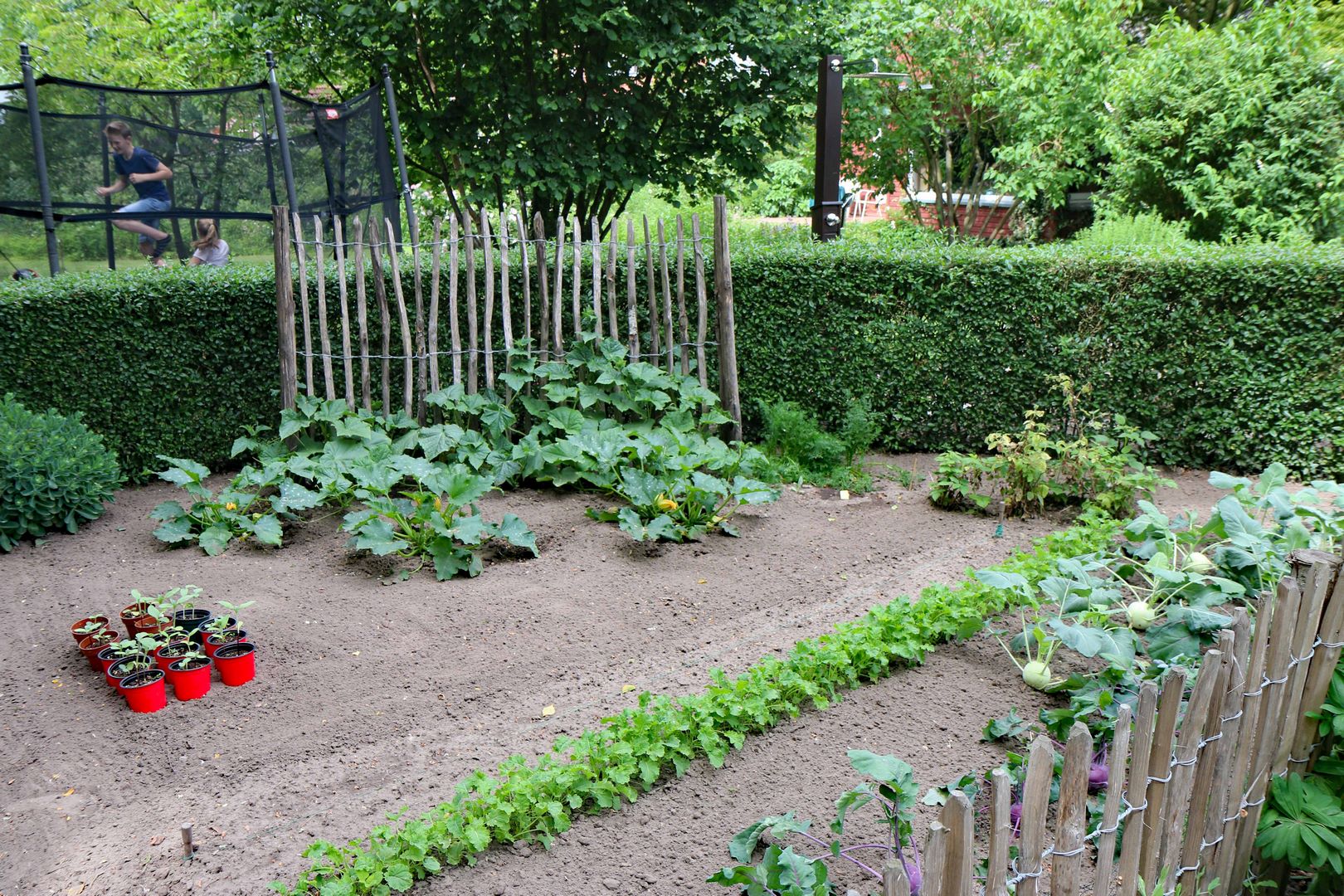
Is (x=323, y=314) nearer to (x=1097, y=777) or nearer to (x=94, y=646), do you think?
(x=94, y=646)

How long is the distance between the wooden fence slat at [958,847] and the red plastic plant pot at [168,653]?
3.42 metres

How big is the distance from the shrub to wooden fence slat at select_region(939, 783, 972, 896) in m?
5.46

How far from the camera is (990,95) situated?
15.0 metres

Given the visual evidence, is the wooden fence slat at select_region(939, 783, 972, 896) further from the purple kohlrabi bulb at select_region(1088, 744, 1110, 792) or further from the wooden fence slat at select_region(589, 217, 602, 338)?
the wooden fence slat at select_region(589, 217, 602, 338)

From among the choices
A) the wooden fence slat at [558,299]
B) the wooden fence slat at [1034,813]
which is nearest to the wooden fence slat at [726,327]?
the wooden fence slat at [558,299]

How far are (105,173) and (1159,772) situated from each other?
857cm

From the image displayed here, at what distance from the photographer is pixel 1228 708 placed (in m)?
2.58

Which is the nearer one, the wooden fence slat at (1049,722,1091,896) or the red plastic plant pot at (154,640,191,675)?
the wooden fence slat at (1049,722,1091,896)

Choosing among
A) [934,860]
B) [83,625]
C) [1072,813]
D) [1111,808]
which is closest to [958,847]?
[934,860]

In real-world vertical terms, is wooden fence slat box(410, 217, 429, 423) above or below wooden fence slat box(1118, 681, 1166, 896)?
above

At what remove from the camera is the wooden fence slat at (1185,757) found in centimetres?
240

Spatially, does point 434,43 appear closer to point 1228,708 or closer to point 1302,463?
point 1302,463

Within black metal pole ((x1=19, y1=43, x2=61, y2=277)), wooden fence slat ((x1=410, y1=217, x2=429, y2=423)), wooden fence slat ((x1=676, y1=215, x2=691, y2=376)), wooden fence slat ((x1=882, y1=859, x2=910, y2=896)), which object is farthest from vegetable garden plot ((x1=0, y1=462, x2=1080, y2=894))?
black metal pole ((x1=19, y1=43, x2=61, y2=277))

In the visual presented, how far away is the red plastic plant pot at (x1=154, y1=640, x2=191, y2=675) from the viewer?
163 inches
